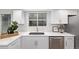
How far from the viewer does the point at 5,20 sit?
177 inches

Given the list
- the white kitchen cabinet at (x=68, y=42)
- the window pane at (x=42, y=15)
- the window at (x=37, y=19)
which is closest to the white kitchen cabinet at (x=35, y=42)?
the white kitchen cabinet at (x=68, y=42)

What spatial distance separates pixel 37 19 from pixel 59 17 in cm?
92

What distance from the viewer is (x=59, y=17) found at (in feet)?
13.6

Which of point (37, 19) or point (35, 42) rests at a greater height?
point (37, 19)

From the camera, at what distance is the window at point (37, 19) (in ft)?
15.3

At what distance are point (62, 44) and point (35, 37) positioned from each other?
0.74m

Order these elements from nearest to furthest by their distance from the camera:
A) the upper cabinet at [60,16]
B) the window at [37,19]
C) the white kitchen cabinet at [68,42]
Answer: the white kitchen cabinet at [68,42] < the upper cabinet at [60,16] < the window at [37,19]

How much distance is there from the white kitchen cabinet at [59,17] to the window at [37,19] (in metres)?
0.54

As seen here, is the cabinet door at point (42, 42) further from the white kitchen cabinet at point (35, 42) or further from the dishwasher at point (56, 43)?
the dishwasher at point (56, 43)

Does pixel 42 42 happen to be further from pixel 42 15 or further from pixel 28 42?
pixel 42 15

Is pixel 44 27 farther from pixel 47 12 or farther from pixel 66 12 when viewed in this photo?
pixel 66 12

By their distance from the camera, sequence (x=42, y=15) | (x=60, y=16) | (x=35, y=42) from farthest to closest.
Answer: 1. (x=42, y=15)
2. (x=60, y=16)
3. (x=35, y=42)

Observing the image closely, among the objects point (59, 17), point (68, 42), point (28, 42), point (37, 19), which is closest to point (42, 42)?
point (28, 42)
